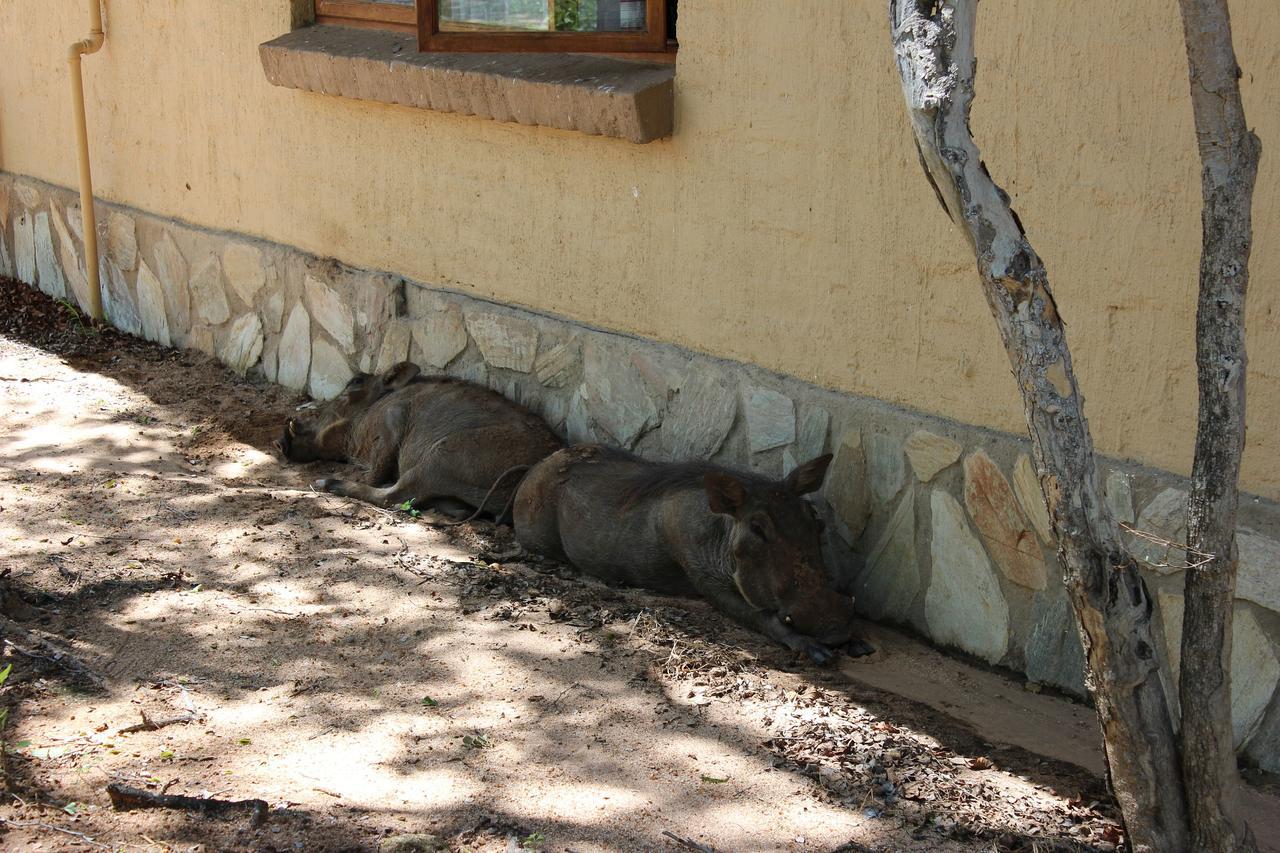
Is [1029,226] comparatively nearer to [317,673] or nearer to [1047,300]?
[1047,300]

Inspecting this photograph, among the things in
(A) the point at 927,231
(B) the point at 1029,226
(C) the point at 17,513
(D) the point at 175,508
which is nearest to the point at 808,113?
(A) the point at 927,231

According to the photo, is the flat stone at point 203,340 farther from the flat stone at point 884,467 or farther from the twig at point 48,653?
the flat stone at point 884,467

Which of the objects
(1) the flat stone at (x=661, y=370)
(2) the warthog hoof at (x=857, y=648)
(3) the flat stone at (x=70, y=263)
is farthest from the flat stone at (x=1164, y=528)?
(3) the flat stone at (x=70, y=263)

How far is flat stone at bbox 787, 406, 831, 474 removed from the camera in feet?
16.0

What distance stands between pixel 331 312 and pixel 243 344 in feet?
3.09

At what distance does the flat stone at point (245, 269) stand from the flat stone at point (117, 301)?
1.23 m

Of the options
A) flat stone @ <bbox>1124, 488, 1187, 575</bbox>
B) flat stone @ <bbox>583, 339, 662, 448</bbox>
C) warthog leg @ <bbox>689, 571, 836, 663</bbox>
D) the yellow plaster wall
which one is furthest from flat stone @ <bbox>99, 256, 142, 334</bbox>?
flat stone @ <bbox>1124, 488, 1187, 575</bbox>

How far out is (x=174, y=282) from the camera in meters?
8.24

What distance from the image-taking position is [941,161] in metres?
2.85

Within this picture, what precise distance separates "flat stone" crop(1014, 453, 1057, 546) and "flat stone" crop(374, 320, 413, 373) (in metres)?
3.41

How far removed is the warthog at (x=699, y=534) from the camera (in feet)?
14.8

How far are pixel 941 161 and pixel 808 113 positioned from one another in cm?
193

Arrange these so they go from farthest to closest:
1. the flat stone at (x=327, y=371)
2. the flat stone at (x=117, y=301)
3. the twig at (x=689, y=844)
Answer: the flat stone at (x=117, y=301), the flat stone at (x=327, y=371), the twig at (x=689, y=844)

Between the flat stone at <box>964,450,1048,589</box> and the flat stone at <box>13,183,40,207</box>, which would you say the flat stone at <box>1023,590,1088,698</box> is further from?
the flat stone at <box>13,183,40,207</box>
